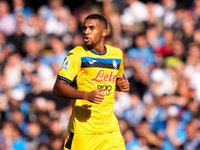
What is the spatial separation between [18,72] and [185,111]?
14.2 feet

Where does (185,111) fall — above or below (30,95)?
below

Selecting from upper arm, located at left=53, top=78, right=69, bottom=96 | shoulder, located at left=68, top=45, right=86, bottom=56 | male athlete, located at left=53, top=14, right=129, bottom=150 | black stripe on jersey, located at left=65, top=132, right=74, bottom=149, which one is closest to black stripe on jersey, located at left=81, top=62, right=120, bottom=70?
male athlete, located at left=53, top=14, right=129, bottom=150

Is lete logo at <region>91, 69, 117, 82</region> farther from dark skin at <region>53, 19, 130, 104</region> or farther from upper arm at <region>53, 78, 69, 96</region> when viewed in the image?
upper arm at <region>53, 78, 69, 96</region>

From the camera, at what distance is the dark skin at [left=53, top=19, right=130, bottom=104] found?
3.59 metres

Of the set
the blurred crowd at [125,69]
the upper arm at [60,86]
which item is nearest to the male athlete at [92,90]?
the upper arm at [60,86]

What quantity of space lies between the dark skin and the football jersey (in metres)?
0.11

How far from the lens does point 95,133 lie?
158 inches

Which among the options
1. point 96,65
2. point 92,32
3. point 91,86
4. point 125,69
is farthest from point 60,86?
point 125,69

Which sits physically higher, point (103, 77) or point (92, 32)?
point (92, 32)

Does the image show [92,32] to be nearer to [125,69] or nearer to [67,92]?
[67,92]

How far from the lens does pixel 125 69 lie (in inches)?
327

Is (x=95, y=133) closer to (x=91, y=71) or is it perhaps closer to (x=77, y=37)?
(x=91, y=71)

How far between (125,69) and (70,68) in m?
4.61

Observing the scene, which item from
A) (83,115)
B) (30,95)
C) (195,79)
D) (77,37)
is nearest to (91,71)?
(83,115)
